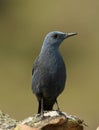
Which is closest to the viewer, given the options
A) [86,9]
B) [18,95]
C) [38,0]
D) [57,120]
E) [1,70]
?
[57,120]

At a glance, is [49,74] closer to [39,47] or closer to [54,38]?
[54,38]

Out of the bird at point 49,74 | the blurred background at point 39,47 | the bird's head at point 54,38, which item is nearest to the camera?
the bird at point 49,74

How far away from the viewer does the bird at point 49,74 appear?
41.3 feet

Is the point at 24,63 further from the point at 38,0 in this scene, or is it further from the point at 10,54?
the point at 38,0

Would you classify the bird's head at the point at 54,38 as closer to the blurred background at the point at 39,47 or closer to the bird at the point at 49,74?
the bird at the point at 49,74

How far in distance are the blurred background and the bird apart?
6980 mm

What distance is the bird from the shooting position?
12.6 m

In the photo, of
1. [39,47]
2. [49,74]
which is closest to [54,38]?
[49,74]

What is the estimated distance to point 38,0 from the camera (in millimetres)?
30547

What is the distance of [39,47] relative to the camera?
26641 millimetres

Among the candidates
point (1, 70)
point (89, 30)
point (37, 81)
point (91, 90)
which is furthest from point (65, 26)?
point (37, 81)

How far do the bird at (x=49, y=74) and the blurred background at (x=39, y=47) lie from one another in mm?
6980

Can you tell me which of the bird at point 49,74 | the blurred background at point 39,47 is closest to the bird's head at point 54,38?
the bird at point 49,74

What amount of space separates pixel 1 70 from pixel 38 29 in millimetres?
3392
